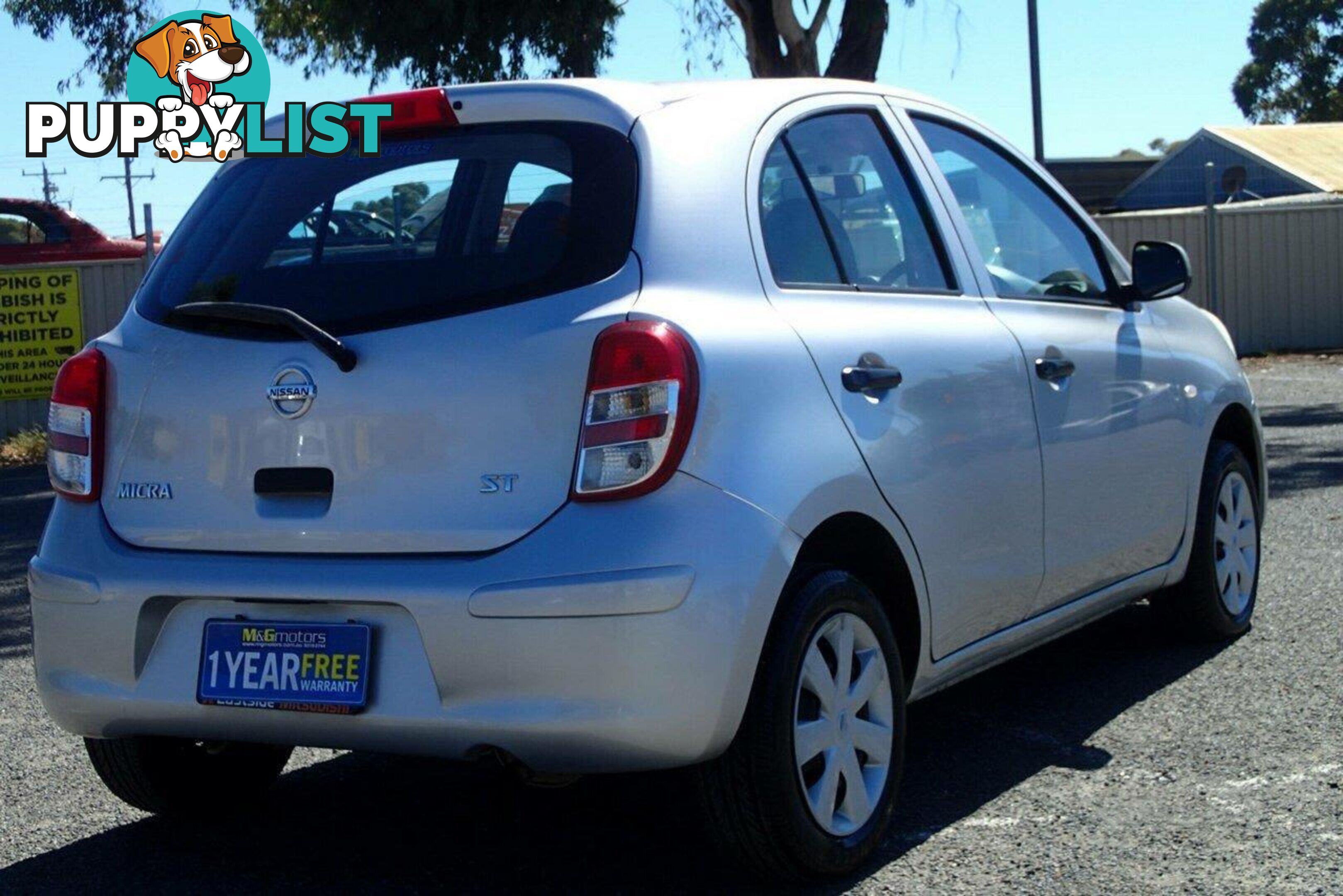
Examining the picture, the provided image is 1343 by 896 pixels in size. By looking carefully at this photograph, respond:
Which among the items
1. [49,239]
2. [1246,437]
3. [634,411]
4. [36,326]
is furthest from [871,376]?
[49,239]

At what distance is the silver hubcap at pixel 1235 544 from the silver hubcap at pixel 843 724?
222 cm

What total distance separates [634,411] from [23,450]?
13.2m

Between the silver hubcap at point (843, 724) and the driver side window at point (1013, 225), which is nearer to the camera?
the silver hubcap at point (843, 724)

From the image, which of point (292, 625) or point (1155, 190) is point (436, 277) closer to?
point (292, 625)

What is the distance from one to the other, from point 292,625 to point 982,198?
2295 mm

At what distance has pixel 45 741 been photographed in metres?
5.39

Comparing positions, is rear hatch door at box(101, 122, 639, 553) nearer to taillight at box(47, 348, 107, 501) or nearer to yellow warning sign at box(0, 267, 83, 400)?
taillight at box(47, 348, 107, 501)

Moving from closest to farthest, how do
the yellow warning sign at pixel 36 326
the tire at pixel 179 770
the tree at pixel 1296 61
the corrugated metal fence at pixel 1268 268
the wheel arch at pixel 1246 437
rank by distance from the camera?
the tire at pixel 179 770
the wheel arch at pixel 1246 437
the yellow warning sign at pixel 36 326
the corrugated metal fence at pixel 1268 268
the tree at pixel 1296 61

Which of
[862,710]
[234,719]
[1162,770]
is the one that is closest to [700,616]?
[862,710]

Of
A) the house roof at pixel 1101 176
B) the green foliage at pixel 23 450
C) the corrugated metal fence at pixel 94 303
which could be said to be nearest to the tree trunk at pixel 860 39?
the corrugated metal fence at pixel 94 303

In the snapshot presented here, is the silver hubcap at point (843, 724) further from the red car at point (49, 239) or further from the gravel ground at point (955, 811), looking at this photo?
the red car at point (49, 239)

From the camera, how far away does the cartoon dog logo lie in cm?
1881

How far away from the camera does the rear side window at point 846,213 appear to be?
13.2 feet

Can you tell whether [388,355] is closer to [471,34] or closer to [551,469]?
[551,469]
